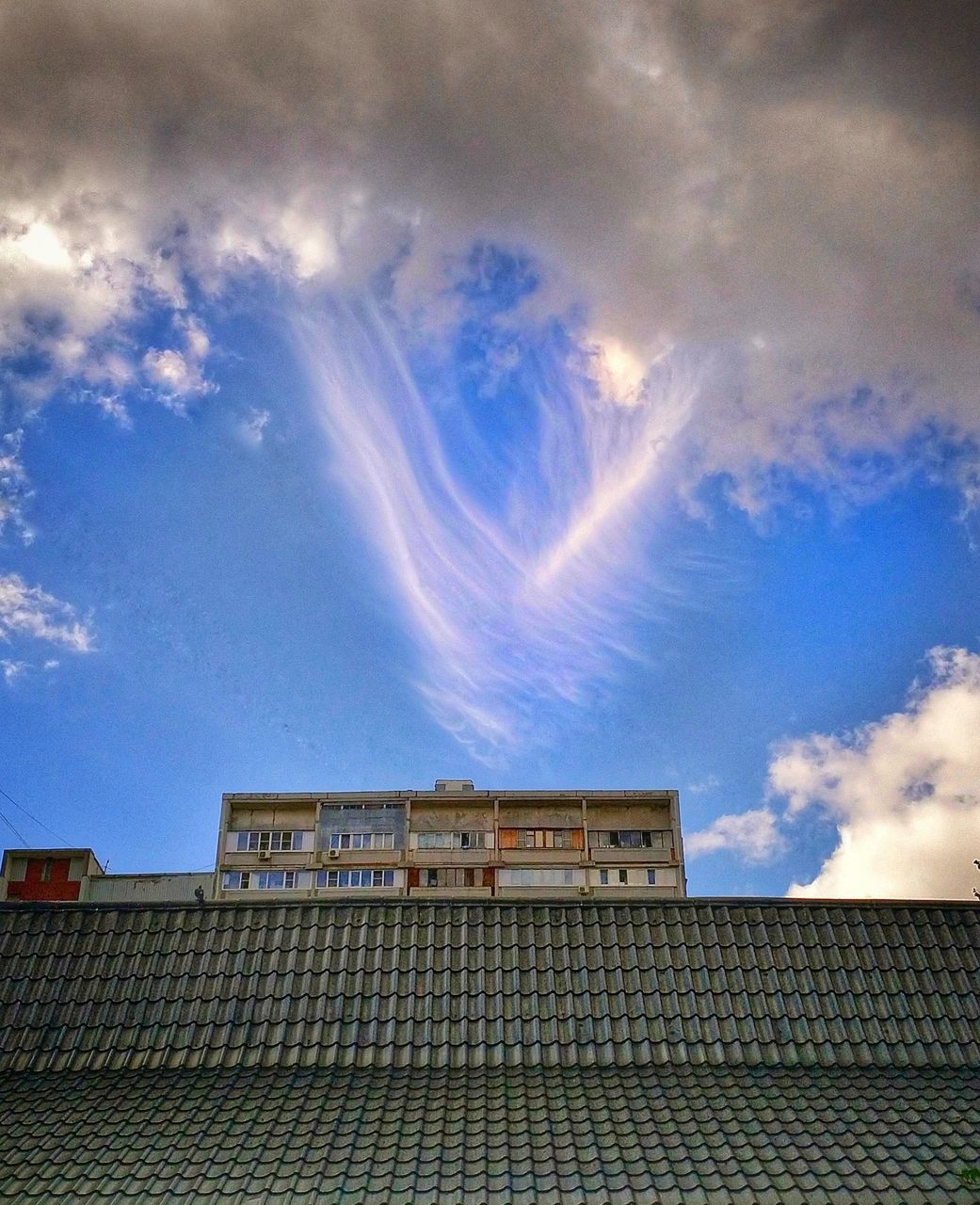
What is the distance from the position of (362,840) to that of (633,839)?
46.7ft

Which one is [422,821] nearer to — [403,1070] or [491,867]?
[491,867]

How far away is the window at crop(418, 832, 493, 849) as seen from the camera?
54.4 metres

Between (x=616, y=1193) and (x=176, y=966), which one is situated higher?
(x=176, y=966)

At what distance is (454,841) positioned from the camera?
54.7 m

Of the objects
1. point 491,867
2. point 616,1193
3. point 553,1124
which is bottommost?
point 616,1193

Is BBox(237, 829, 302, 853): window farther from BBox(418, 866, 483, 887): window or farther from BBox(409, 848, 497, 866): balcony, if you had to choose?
BBox(418, 866, 483, 887): window

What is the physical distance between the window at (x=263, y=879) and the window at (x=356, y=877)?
3.97ft

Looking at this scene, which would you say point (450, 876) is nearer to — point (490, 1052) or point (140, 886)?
point (140, 886)

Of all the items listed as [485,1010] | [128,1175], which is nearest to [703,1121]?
[485,1010]

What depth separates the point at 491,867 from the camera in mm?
53938

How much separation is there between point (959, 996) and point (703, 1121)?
3.95m

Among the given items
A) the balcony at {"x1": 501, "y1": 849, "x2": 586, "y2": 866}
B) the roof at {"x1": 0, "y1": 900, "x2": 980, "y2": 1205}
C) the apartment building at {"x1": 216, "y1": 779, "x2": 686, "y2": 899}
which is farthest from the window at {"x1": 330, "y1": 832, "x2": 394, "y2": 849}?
the roof at {"x1": 0, "y1": 900, "x2": 980, "y2": 1205}

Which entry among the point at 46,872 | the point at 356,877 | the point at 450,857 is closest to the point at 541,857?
the point at 450,857

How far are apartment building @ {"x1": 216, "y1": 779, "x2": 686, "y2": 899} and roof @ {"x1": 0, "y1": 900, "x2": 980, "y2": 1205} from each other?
136 ft
